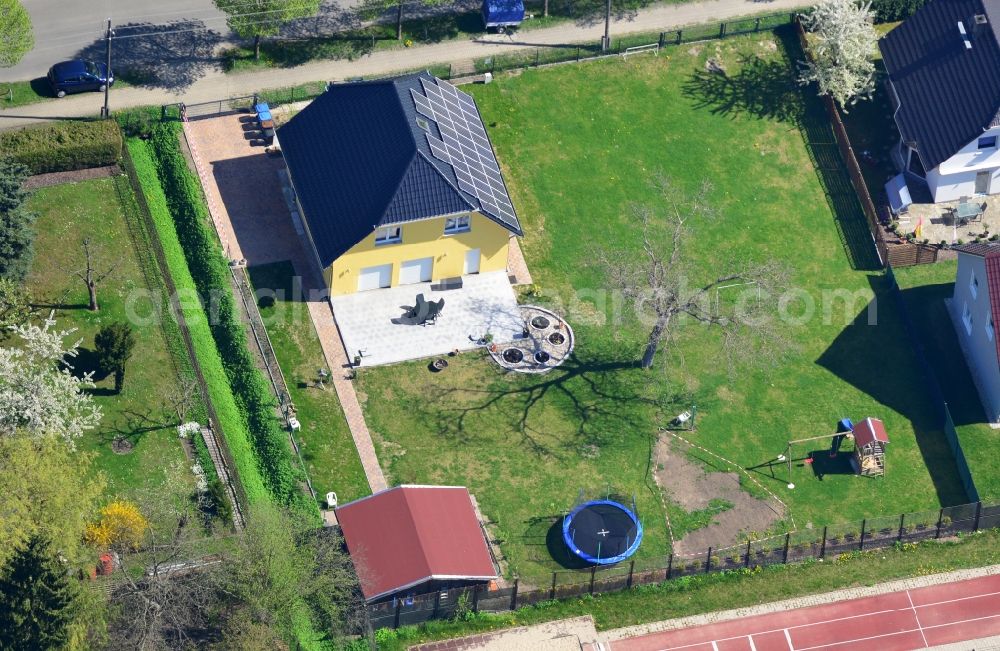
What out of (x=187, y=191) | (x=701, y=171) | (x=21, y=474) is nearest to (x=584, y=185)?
(x=701, y=171)

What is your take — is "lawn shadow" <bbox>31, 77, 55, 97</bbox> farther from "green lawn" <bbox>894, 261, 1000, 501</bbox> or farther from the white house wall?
the white house wall

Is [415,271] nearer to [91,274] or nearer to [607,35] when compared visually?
[91,274]

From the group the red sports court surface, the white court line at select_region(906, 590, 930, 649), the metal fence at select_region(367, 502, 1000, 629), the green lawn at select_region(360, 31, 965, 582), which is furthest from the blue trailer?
the white court line at select_region(906, 590, 930, 649)

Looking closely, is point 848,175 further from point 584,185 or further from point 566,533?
point 566,533

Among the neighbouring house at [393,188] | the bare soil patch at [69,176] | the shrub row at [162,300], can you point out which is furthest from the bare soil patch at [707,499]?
the bare soil patch at [69,176]

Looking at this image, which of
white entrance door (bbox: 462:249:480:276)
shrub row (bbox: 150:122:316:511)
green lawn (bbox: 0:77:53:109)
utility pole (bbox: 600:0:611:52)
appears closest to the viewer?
shrub row (bbox: 150:122:316:511)

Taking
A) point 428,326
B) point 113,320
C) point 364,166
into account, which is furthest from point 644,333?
point 113,320
